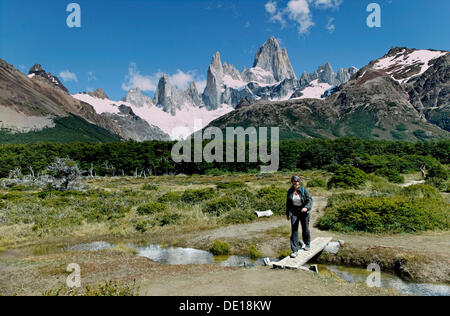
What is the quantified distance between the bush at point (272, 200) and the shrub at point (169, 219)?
7507 millimetres

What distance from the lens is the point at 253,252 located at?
15.2 m

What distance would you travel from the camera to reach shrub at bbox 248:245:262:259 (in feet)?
49.0

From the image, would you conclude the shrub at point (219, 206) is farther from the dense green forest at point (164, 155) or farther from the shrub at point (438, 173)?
the dense green forest at point (164, 155)

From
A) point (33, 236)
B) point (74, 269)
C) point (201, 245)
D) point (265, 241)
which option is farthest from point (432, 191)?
point (33, 236)

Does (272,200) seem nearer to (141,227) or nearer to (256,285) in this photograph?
(141,227)

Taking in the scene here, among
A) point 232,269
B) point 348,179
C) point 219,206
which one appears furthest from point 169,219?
point 348,179

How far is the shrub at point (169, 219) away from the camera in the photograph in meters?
23.2

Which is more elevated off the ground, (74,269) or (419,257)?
(419,257)

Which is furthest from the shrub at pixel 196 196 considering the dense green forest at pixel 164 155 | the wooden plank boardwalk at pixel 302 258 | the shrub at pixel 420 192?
the dense green forest at pixel 164 155

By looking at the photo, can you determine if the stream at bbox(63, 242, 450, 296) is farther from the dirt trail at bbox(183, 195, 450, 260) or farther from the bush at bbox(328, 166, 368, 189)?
the bush at bbox(328, 166, 368, 189)

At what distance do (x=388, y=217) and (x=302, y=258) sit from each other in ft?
30.5
